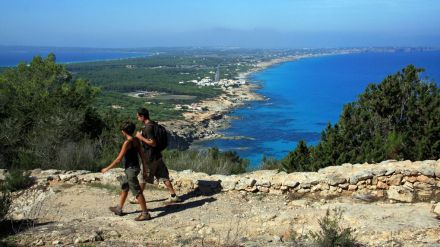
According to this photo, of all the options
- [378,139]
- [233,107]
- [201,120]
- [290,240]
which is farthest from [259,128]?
[290,240]

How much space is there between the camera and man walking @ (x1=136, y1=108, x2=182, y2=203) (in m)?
7.37

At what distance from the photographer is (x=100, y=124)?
16.7 meters

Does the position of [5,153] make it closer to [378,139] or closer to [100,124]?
[100,124]

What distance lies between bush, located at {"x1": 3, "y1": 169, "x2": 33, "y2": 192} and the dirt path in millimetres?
723

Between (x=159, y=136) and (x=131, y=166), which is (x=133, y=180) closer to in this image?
Result: (x=131, y=166)

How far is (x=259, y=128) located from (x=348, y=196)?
162 feet

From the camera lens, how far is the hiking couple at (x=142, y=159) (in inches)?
272

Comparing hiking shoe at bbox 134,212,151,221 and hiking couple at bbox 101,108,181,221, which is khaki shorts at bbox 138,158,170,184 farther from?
hiking shoe at bbox 134,212,151,221

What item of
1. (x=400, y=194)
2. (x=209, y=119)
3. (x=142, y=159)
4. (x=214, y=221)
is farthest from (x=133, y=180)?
(x=209, y=119)

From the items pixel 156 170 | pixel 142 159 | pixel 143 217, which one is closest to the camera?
pixel 143 217

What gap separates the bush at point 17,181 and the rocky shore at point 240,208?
217 mm

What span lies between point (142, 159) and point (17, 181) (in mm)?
3395

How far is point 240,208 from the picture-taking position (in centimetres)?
767

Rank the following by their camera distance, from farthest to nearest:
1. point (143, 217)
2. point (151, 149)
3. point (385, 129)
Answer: point (385, 129) → point (151, 149) → point (143, 217)
